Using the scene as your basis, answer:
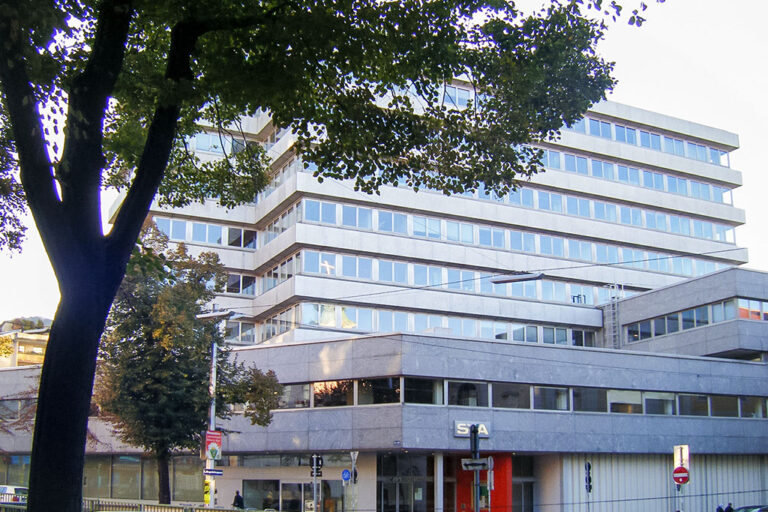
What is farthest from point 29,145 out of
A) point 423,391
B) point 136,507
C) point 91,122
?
point 423,391

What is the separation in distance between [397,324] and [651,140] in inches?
851

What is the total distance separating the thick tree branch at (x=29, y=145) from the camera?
937cm

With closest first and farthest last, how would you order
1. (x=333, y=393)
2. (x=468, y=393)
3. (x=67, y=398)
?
(x=67, y=398), (x=468, y=393), (x=333, y=393)

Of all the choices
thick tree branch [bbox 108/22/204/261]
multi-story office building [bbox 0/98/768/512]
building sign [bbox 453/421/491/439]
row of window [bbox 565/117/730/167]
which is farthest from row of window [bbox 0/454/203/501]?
thick tree branch [bbox 108/22/204/261]

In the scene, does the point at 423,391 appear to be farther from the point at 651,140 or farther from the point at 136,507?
the point at 651,140

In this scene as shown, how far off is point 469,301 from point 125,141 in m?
39.1

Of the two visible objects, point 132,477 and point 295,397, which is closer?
point 295,397

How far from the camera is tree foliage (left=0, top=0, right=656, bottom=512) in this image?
9.35m

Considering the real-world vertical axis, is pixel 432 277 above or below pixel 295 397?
above

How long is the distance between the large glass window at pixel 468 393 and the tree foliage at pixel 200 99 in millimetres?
22533

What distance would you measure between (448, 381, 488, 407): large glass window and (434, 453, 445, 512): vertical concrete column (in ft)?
7.59

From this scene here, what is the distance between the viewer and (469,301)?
165 feet

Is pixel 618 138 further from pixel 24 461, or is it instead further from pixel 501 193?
pixel 501 193

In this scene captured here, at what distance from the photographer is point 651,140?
2283 inches
